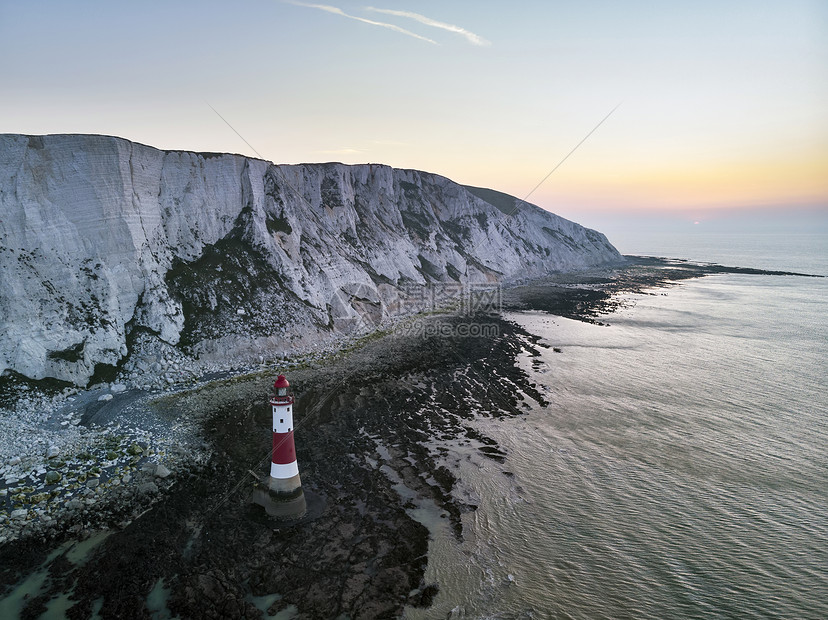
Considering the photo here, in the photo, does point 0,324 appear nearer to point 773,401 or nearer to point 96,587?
point 96,587

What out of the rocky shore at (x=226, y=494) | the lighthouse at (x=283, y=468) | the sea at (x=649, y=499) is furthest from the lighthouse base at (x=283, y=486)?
the sea at (x=649, y=499)

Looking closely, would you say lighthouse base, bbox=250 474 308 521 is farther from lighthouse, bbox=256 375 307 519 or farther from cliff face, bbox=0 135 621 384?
cliff face, bbox=0 135 621 384

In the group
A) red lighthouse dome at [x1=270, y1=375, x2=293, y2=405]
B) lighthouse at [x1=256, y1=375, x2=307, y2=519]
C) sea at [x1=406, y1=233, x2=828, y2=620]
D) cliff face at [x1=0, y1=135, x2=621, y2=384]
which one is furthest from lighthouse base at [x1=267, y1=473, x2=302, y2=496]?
cliff face at [x1=0, y1=135, x2=621, y2=384]

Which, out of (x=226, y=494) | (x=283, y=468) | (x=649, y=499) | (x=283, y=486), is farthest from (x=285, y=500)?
(x=649, y=499)

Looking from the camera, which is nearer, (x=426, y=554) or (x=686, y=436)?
(x=426, y=554)

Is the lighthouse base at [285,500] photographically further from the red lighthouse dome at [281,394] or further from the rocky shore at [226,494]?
the red lighthouse dome at [281,394]

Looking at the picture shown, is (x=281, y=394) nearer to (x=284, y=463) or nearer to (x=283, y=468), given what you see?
(x=284, y=463)

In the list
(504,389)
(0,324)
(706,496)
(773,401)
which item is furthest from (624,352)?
(0,324)
